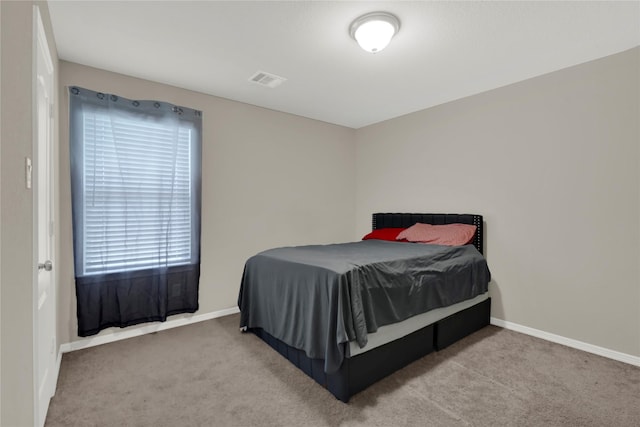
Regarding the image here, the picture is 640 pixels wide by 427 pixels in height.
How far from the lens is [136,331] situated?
2.93 meters

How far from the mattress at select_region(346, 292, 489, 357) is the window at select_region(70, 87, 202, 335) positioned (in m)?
1.99

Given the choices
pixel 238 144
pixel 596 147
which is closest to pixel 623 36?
pixel 596 147

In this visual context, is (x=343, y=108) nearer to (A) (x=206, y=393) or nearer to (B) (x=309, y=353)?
(B) (x=309, y=353)

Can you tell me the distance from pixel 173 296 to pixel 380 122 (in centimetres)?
341

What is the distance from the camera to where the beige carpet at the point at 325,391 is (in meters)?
1.77

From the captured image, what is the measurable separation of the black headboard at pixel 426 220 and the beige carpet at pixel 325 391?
1.11 m

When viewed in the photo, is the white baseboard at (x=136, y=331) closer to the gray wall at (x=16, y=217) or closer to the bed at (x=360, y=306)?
the bed at (x=360, y=306)

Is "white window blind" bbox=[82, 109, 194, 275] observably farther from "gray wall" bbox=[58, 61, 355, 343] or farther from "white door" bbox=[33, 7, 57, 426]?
"white door" bbox=[33, 7, 57, 426]

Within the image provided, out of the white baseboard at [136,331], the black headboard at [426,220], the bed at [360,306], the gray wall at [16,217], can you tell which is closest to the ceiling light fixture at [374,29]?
the bed at [360,306]

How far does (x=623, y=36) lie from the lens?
226cm

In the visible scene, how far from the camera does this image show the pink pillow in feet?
10.4

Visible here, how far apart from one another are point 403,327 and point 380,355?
0.29m

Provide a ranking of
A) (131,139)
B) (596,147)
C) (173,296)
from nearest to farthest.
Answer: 1. (596,147)
2. (131,139)
3. (173,296)

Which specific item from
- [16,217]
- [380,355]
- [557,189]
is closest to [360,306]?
[380,355]
